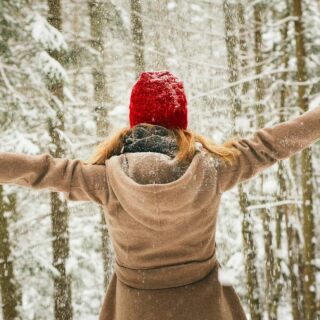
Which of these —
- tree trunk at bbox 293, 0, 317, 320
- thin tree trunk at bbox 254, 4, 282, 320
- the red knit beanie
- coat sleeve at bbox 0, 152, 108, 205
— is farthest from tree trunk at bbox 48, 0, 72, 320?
coat sleeve at bbox 0, 152, 108, 205

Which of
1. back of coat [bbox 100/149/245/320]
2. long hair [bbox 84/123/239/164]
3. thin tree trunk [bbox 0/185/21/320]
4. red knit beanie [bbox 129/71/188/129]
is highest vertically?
red knit beanie [bbox 129/71/188/129]

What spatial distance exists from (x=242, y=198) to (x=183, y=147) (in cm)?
836

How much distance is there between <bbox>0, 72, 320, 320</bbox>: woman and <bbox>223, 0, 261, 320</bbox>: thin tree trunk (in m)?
7.28

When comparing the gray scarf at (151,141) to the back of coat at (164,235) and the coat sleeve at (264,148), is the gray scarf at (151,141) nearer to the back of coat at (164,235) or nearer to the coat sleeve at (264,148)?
the back of coat at (164,235)

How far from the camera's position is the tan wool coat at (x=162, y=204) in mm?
1829

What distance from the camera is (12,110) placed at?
26.8ft

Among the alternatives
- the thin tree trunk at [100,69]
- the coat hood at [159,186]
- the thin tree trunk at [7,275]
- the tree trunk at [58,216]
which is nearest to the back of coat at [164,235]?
the coat hood at [159,186]

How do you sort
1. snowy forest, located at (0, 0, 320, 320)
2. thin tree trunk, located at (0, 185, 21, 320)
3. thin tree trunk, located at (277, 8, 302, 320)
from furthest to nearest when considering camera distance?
thin tree trunk, located at (277, 8, 302, 320)
thin tree trunk, located at (0, 185, 21, 320)
snowy forest, located at (0, 0, 320, 320)

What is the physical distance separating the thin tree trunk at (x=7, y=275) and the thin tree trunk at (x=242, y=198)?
16.8 ft

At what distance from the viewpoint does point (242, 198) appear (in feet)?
32.7

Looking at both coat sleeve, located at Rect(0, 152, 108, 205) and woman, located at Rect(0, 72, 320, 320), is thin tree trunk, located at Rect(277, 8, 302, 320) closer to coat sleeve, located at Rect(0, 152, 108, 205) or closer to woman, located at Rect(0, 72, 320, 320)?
woman, located at Rect(0, 72, 320, 320)

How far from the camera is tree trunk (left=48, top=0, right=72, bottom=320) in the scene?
8.32m

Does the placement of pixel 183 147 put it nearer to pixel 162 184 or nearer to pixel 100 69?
pixel 162 184

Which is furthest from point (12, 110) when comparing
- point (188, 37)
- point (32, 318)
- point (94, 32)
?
point (32, 318)
